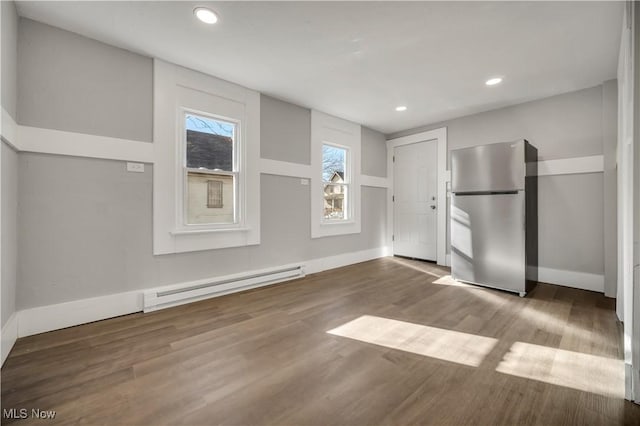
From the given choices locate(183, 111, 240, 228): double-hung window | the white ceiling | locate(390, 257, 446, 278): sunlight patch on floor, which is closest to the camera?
the white ceiling

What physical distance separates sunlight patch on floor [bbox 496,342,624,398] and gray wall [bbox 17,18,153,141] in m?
3.57

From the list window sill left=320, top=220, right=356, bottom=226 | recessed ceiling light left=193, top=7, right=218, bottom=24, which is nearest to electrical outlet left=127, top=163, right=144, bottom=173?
recessed ceiling light left=193, top=7, right=218, bottom=24

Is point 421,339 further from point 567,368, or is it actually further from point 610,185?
point 610,185

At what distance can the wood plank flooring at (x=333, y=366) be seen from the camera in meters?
1.29

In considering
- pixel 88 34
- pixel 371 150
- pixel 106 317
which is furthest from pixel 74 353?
pixel 371 150

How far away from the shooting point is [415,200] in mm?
5016

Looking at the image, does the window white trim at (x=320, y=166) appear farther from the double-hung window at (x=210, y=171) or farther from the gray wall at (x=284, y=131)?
A: the double-hung window at (x=210, y=171)

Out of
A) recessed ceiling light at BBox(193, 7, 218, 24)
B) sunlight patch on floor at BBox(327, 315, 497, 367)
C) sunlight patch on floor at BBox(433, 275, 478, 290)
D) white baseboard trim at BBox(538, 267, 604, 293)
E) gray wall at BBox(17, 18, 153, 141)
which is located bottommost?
sunlight patch on floor at BBox(327, 315, 497, 367)

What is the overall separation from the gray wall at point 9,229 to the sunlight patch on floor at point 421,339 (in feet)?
7.55

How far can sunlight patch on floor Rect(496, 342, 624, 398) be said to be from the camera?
149 centimetres

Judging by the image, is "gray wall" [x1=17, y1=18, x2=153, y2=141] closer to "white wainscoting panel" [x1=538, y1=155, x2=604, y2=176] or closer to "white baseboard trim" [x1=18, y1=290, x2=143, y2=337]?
"white baseboard trim" [x1=18, y1=290, x2=143, y2=337]

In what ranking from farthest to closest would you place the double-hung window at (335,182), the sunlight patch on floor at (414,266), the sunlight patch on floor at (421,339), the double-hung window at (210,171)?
the double-hung window at (335,182)
the sunlight patch on floor at (414,266)
the double-hung window at (210,171)
the sunlight patch on floor at (421,339)

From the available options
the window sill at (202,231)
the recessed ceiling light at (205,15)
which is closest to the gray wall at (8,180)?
the window sill at (202,231)

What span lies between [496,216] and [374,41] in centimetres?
242
